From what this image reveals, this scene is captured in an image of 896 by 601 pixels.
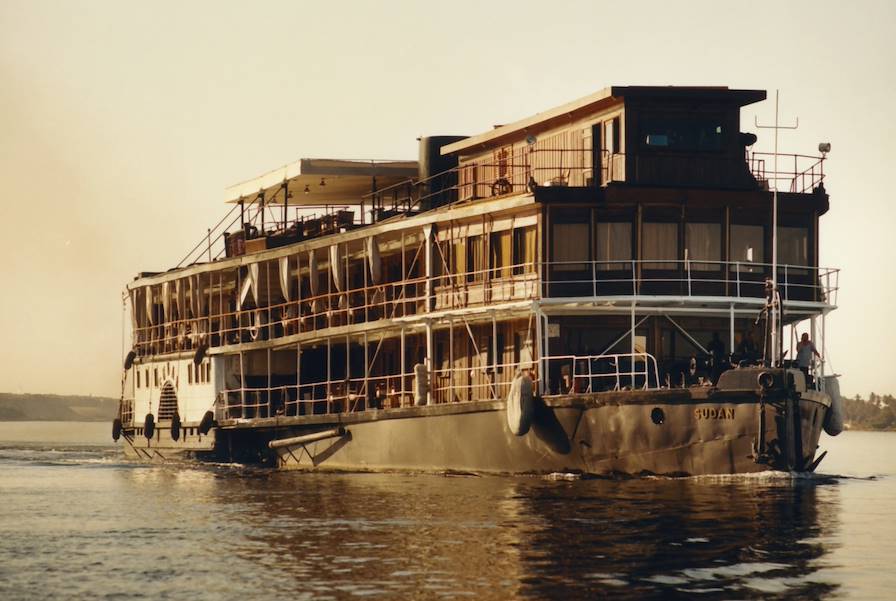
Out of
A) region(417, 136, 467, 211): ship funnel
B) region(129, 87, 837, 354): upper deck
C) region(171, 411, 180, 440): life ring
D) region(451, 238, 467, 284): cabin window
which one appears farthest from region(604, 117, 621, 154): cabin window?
region(171, 411, 180, 440): life ring

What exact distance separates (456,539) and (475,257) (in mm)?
14908

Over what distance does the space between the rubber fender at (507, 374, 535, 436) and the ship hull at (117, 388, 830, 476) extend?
351 millimetres

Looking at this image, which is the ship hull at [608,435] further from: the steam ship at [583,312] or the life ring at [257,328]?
the life ring at [257,328]

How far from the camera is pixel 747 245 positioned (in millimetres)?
36438

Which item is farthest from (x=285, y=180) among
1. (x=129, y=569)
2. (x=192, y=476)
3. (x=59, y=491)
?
(x=129, y=569)

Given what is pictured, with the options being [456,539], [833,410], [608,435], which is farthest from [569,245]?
[456,539]

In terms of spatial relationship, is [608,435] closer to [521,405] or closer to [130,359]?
[521,405]

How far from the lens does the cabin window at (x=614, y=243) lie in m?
35.9

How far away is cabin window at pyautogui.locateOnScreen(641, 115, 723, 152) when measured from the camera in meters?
36.7

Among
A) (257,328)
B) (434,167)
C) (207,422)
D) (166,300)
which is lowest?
(207,422)

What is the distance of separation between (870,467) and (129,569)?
37.6m

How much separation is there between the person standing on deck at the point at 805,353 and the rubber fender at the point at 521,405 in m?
6.08

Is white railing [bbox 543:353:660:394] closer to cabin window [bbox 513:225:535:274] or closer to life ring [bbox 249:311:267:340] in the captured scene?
cabin window [bbox 513:225:535:274]

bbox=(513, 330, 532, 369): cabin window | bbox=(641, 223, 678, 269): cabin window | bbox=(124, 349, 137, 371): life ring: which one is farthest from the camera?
bbox=(124, 349, 137, 371): life ring
